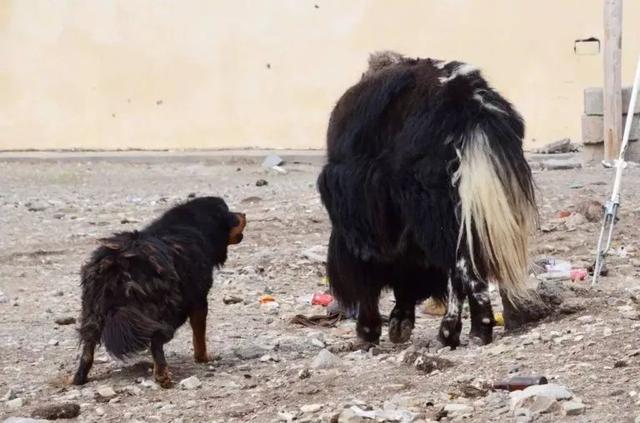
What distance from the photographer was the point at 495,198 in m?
5.92

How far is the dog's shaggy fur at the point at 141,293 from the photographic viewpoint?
18.9 feet

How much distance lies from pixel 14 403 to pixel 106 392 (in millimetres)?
360

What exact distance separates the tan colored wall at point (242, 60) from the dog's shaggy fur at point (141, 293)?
9.10 metres

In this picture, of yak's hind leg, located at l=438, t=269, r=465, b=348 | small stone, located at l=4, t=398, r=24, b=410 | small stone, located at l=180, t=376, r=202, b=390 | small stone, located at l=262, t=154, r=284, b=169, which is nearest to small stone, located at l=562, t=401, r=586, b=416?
yak's hind leg, located at l=438, t=269, r=465, b=348

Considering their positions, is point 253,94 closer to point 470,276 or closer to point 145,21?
point 145,21

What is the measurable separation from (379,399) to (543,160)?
8831mm

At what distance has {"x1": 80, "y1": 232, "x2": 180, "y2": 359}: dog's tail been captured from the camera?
5730 millimetres

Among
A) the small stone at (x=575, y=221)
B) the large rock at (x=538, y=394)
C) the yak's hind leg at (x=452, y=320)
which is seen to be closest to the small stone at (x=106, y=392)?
the yak's hind leg at (x=452, y=320)

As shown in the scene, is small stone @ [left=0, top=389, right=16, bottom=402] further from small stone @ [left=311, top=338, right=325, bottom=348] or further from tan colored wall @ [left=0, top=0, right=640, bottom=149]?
Answer: tan colored wall @ [left=0, top=0, right=640, bottom=149]

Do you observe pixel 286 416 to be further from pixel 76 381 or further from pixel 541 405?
pixel 76 381

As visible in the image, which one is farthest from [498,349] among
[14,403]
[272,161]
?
[272,161]

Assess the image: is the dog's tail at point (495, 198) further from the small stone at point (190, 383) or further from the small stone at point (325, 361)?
the small stone at point (190, 383)

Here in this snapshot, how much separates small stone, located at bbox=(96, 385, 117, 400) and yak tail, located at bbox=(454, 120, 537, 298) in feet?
4.98

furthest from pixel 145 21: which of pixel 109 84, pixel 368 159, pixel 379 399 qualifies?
pixel 379 399
